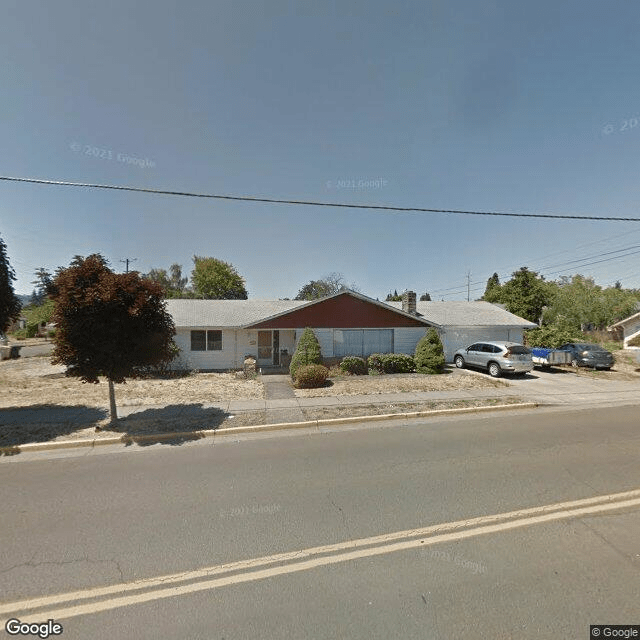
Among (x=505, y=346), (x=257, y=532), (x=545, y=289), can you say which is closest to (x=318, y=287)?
(x=545, y=289)

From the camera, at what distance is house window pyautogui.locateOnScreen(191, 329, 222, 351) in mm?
17828

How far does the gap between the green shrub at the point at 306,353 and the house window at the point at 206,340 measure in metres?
5.26

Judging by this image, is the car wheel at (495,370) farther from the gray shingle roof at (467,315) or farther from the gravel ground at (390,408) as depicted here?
the gravel ground at (390,408)

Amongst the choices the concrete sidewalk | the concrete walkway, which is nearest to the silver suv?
the concrete sidewalk

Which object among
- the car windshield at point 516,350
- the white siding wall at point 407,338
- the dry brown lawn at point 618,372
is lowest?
the dry brown lawn at point 618,372

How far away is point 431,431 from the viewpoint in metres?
7.52

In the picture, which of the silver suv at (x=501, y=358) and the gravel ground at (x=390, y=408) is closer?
the gravel ground at (x=390, y=408)

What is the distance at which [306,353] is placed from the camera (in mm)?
15062

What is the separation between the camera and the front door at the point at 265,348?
724 inches

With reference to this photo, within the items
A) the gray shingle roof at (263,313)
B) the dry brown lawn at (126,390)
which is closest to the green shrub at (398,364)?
the gray shingle roof at (263,313)

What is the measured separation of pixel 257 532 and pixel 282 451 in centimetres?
261

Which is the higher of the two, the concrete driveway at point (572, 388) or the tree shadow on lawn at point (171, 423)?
the tree shadow on lawn at point (171, 423)

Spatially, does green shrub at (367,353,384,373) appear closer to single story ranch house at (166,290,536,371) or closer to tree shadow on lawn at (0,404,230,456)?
single story ranch house at (166,290,536,371)

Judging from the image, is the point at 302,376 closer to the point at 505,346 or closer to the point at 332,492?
the point at 332,492
